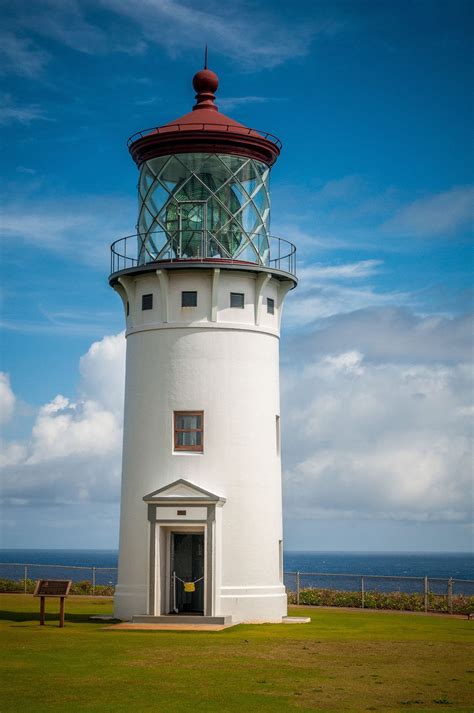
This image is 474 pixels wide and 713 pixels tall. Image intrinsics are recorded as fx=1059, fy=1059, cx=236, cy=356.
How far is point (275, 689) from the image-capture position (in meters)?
17.1

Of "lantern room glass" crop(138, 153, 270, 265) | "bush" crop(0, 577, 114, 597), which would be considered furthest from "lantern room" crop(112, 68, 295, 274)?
"bush" crop(0, 577, 114, 597)

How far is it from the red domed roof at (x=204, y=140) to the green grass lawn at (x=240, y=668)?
12.7 metres

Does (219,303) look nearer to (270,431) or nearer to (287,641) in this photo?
(270,431)

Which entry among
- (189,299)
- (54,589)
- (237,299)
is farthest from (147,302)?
(54,589)

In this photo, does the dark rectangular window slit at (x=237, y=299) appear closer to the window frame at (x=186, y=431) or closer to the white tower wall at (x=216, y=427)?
the white tower wall at (x=216, y=427)

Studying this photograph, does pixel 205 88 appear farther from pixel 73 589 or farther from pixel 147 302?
pixel 73 589

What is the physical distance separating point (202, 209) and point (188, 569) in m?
9.71

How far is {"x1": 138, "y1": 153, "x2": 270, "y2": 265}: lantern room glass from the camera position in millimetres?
28750

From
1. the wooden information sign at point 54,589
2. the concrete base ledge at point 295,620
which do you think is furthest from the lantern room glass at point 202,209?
the concrete base ledge at point 295,620

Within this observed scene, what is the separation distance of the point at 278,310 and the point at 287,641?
1037 centimetres

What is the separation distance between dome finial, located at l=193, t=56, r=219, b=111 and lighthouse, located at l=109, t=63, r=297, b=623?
0.75 meters

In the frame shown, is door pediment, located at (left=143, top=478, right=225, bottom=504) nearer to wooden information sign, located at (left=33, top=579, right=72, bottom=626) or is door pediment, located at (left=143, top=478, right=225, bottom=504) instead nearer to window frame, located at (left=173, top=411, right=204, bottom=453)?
window frame, located at (left=173, top=411, right=204, bottom=453)

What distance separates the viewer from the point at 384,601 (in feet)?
112

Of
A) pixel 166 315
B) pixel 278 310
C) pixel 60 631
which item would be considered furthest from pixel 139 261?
pixel 60 631
